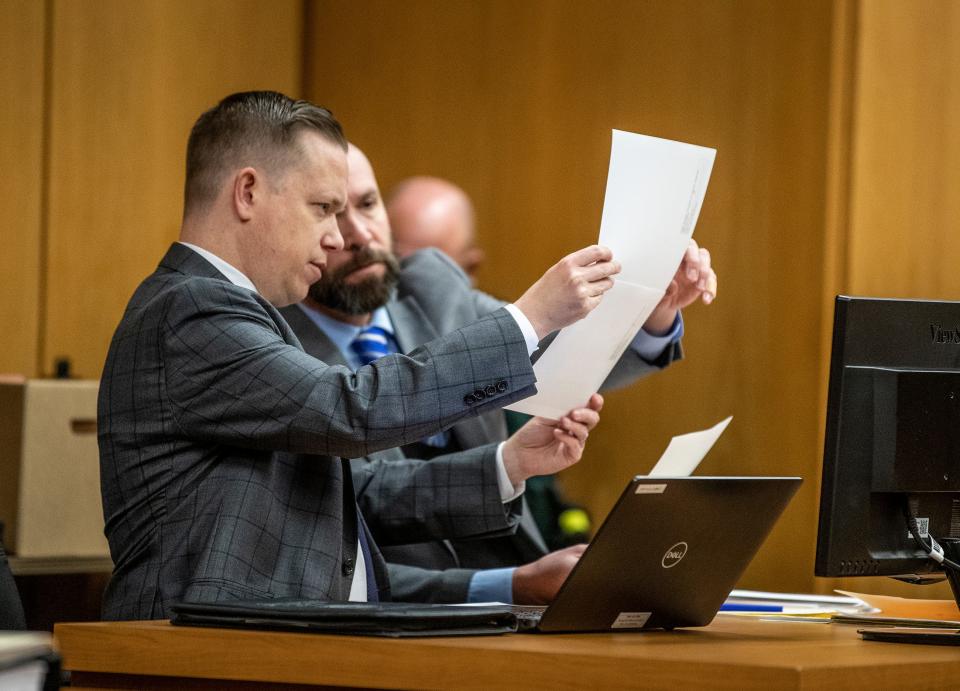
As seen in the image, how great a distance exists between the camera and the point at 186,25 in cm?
395

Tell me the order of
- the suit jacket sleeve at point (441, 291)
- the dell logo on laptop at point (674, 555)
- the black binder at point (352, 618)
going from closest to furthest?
the black binder at point (352, 618)
the dell logo on laptop at point (674, 555)
the suit jacket sleeve at point (441, 291)

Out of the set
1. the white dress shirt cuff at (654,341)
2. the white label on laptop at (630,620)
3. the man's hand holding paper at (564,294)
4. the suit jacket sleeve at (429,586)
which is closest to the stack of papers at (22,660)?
the white label on laptop at (630,620)

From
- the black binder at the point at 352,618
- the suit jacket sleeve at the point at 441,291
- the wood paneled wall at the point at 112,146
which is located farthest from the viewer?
the wood paneled wall at the point at 112,146

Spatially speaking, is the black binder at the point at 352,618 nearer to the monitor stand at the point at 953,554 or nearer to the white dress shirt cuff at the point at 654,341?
the monitor stand at the point at 953,554

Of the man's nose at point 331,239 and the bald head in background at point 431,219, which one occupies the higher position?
the bald head in background at point 431,219

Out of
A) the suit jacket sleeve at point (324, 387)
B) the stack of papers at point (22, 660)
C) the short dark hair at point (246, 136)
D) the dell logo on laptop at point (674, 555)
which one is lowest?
the dell logo on laptop at point (674, 555)

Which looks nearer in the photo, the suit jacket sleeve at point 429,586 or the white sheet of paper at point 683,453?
the white sheet of paper at point 683,453

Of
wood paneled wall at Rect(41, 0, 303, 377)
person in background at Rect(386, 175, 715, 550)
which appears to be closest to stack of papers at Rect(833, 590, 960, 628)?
person in background at Rect(386, 175, 715, 550)

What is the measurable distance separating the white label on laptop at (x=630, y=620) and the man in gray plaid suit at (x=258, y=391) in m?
0.28

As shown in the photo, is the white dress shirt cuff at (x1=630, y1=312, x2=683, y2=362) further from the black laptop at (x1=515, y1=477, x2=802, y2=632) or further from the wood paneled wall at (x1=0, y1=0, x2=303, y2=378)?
Answer: the wood paneled wall at (x1=0, y1=0, x2=303, y2=378)

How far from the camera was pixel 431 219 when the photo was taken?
3830 mm

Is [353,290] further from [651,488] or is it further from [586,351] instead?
[651,488]

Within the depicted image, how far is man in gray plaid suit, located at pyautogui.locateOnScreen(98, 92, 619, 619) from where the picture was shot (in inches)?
60.5

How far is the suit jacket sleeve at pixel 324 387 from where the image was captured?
152cm
